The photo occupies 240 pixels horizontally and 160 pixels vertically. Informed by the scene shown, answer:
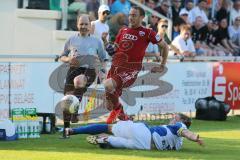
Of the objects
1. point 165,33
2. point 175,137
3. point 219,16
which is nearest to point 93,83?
point 175,137

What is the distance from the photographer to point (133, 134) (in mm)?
12094

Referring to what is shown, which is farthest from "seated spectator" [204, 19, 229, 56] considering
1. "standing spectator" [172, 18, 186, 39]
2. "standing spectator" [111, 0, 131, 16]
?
"standing spectator" [111, 0, 131, 16]

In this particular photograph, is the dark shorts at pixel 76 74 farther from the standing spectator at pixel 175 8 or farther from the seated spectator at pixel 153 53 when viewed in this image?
the standing spectator at pixel 175 8

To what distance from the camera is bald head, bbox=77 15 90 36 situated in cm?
1427

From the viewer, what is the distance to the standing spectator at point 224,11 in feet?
82.9

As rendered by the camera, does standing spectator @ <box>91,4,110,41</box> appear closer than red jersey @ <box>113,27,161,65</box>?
No

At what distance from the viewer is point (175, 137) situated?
12289 mm

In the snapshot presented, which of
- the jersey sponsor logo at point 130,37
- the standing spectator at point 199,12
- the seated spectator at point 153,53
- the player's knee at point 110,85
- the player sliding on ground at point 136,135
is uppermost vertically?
Result: the standing spectator at point 199,12

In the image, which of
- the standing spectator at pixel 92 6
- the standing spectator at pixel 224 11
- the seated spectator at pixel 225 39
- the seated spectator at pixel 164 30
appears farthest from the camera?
the standing spectator at pixel 224 11

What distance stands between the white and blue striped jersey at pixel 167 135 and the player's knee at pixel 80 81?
2418 millimetres

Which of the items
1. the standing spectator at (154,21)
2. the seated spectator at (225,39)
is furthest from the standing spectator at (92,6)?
the seated spectator at (225,39)

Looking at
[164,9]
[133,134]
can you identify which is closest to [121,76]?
[133,134]

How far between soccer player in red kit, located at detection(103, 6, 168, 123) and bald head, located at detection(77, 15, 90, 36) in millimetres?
565

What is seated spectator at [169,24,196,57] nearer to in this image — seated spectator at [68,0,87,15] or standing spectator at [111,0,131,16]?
standing spectator at [111,0,131,16]
